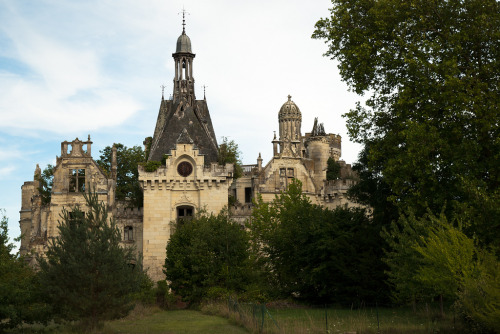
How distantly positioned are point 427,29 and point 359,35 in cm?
331

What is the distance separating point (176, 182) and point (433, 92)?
27911 millimetres

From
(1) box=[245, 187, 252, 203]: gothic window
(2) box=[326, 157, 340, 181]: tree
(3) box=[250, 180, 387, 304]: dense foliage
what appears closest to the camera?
(3) box=[250, 180, 387, 304]: dense foliage

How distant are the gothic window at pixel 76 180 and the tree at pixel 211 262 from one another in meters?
14.5

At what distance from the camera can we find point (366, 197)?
39.4 meters

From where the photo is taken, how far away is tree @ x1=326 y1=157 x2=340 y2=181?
65438 mm

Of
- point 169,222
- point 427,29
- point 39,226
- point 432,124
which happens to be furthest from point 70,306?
point 39,226

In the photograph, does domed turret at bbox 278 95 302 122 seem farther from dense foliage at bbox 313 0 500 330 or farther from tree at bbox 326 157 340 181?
dense foliage at bbox 313 0 500 330

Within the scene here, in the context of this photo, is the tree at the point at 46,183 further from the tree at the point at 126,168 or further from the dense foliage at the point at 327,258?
the dense foliage at the point at 327,258

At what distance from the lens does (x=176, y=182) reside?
5447 centimetres

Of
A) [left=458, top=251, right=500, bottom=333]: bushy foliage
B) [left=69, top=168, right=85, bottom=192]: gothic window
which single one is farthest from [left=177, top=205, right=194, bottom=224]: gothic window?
[left=458, top=251, right=500, bottom=333]: bushy foliage

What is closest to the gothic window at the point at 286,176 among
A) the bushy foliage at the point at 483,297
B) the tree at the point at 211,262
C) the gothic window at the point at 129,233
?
the gothic window at the point at 129,233

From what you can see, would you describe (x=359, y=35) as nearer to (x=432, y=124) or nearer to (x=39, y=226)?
(x=432, y=124)

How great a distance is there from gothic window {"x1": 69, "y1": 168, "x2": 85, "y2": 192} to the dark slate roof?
5.70 metres

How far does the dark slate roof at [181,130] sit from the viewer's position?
56969mm
